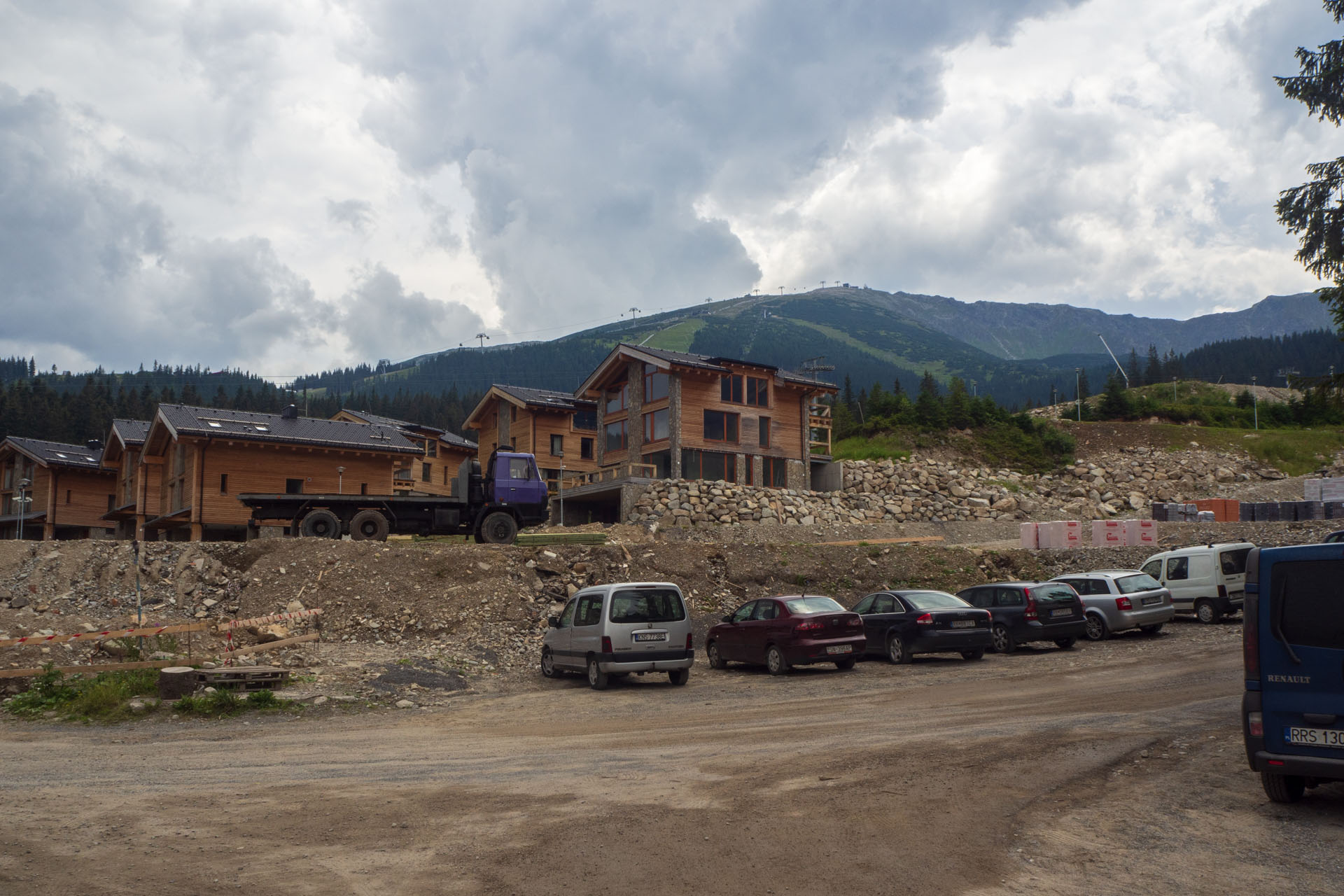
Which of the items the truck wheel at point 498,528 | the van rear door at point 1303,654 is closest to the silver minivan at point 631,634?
the van rear door at point 1303,654

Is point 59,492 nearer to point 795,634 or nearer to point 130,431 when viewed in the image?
point 130,431

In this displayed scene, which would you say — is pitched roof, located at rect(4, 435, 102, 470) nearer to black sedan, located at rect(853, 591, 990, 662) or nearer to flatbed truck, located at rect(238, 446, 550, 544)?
flatbed truck, located at rect(238, 446, 550, 544)

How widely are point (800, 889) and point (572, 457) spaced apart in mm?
50983

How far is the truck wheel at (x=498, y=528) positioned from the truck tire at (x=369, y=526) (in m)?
2.92

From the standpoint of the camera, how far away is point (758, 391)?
48.7 m

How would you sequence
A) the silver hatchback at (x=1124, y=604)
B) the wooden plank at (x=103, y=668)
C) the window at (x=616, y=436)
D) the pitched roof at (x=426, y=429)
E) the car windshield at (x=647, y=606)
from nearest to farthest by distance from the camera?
the wooden plank at (x=103, y=668) < the car windshield at (x=647, y=606) < the silver hatchback at (x=1124, y=604) < the window at (x=616, y=436) < the pitched roof at (x=426, y=429)

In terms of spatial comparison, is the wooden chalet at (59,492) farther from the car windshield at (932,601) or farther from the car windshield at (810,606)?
the car windshield at (932,601)

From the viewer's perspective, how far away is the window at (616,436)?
4941cm

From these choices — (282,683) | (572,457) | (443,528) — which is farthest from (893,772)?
(572,457)

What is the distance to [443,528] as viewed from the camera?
1119 inches

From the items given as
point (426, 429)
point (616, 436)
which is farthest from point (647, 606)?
point (426, 429)

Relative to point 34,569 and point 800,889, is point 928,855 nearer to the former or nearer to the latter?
point 800,889

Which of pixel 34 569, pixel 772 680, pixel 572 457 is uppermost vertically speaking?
pixel 572 457

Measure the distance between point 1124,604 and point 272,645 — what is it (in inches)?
728
